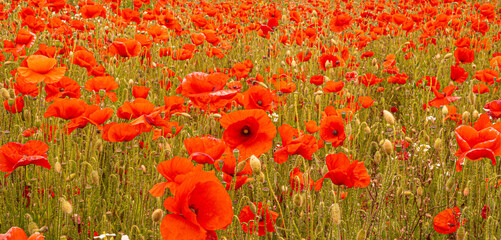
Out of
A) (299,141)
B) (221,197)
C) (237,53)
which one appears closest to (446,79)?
(237,53)

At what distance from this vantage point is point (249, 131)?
→ 56.8 inches

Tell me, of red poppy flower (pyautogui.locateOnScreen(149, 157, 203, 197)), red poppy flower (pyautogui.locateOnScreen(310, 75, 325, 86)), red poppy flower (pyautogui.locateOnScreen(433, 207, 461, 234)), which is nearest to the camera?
red poppy flower (pyautogui.locateOnScreen(149, 157, 203, 197))

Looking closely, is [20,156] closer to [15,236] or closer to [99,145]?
[99,145]

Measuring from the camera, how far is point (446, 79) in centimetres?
418

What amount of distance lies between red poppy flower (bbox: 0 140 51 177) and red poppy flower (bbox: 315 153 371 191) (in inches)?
37.6

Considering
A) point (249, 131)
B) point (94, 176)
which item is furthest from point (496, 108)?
point (94, 176)

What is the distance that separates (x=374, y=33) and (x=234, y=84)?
333cm

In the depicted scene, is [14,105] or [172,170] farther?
[14,105]

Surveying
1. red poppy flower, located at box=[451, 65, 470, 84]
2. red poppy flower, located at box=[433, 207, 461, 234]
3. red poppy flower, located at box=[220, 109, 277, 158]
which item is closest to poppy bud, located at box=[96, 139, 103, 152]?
red poppy flower, located at box=[220, 109, 277, 158]

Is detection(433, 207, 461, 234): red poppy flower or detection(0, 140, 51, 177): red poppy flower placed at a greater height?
detection(0, 140, 51, 177): red poppy flower

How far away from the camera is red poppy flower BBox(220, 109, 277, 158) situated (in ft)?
4.44

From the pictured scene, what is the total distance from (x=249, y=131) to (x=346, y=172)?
0.36m

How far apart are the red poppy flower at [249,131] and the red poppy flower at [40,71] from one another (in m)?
1.01

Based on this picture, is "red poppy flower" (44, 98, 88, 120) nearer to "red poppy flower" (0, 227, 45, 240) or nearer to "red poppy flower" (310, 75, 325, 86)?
"red poppy flower" (0, 227, 45, 240)
